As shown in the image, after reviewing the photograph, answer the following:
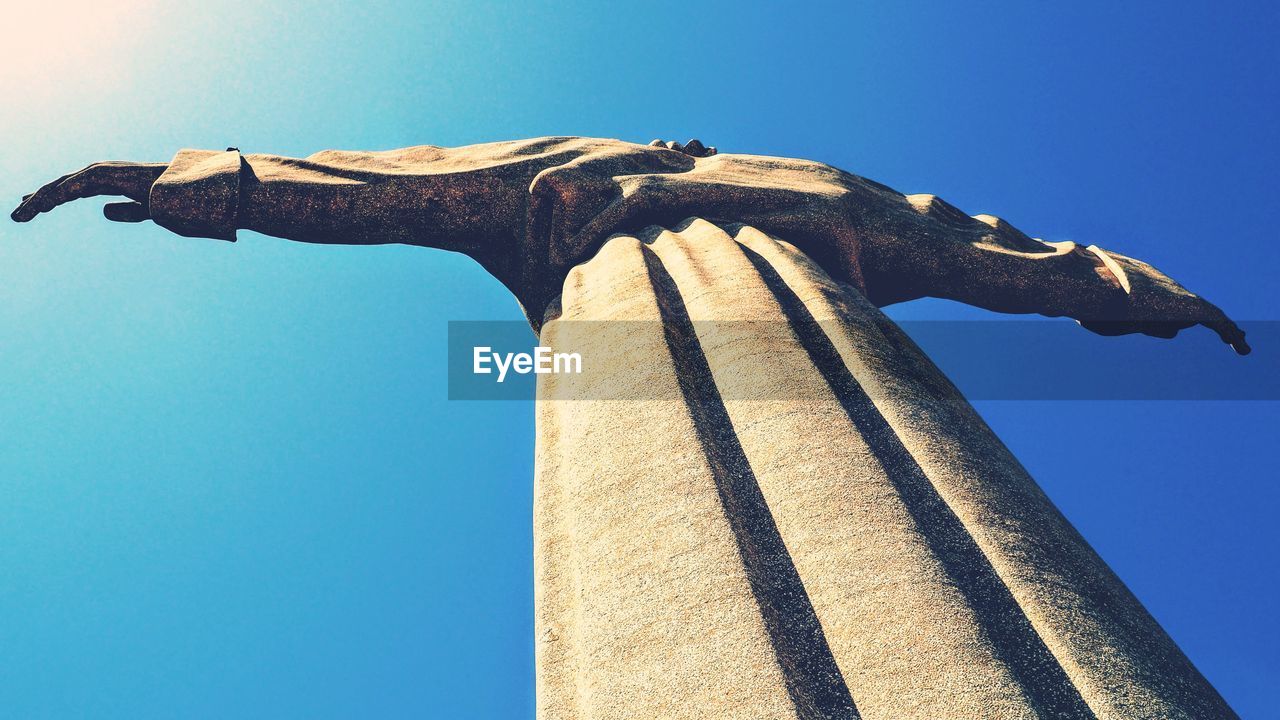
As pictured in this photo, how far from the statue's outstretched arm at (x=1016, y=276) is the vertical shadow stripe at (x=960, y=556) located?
3435 millimetres

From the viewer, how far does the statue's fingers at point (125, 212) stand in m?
8.47

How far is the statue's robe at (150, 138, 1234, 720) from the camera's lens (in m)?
3.82

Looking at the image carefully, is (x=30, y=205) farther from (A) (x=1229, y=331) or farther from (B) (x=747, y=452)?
(A) (x=1229, y=331)

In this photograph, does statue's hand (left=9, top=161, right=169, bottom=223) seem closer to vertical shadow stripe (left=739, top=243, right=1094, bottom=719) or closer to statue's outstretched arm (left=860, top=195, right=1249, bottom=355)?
vertical shadow stripe (left=739, top=243, right=1094, bottom=719)

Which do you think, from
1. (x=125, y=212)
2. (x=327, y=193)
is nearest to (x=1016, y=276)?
(x=327, y=193)

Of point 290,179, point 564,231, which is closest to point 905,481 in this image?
point 564,231

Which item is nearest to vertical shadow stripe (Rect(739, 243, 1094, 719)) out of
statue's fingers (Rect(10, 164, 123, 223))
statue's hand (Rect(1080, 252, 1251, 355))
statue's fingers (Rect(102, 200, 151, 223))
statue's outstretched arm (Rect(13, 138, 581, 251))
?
statue's outstretched arm (Rect(13, 138, 581, 251))

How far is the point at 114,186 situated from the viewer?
849 cm

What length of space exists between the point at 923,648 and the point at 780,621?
0.60m

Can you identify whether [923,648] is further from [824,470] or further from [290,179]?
[290,179]

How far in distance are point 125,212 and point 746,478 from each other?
610 cm

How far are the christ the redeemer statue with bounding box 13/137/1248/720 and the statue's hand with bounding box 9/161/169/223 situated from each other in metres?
0.02

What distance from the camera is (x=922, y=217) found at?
9.63 m

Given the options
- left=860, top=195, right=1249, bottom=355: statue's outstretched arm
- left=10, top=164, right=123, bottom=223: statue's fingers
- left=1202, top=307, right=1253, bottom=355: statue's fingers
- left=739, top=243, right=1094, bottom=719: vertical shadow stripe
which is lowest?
left=739, top=243, right=1094, bottom=719: vertical shadow stripe
